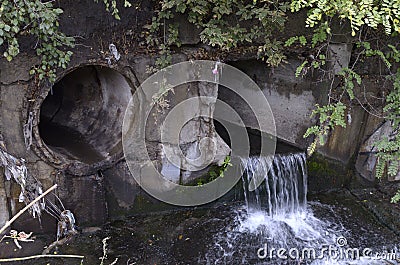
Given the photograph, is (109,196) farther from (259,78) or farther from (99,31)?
(259,78)

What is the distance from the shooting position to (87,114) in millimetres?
6168

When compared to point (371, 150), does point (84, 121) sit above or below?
above

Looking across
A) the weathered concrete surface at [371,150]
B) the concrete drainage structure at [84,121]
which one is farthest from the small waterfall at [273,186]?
the concrete drainage structure at [84,121]

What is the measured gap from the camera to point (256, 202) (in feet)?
18.7

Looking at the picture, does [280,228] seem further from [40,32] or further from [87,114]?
[40,32]

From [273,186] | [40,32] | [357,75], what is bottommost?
[273,186]

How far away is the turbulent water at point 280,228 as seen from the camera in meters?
4.78

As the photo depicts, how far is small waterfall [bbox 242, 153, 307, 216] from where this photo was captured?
→ 564cm

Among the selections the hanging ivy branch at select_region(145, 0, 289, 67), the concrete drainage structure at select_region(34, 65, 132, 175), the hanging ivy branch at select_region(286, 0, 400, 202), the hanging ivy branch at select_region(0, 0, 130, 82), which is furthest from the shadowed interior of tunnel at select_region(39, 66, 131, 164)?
the hanging ivy branch at select_region(286, 0, 400, 202)

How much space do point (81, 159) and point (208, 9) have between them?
2293 millimetres

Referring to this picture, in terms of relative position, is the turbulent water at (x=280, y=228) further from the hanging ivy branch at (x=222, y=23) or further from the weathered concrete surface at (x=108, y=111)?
the hanging ivy branch at (x=222, y=23)

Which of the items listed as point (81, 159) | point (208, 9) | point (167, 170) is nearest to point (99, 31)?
point (208, 9)

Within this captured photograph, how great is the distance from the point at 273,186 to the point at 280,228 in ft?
1.97

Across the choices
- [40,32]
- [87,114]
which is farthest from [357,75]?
[87,114]
